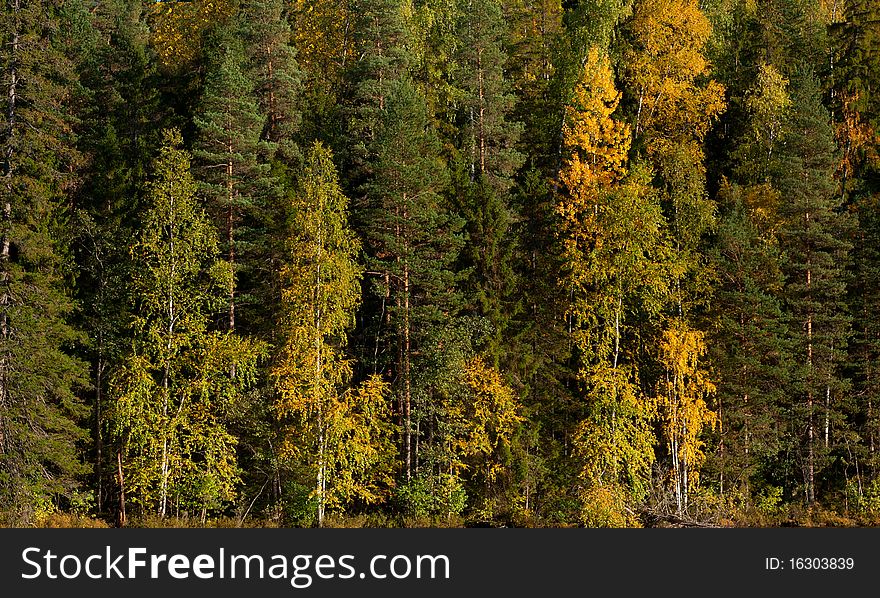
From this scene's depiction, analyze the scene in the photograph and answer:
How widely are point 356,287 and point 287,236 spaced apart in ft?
15.7

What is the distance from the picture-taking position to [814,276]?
142 ft

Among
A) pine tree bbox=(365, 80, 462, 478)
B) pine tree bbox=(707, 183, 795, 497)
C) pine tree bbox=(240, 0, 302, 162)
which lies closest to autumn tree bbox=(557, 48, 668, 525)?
pine tree bbox=(707, 183, 795, 497)

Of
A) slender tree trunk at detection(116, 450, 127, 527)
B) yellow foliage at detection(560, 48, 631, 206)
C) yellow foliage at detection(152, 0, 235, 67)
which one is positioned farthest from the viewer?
yellow foliage at detection(152, 0, 235, 67)

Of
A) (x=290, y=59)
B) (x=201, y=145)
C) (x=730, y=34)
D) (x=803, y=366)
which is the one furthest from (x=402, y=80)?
(x=730, y=34)

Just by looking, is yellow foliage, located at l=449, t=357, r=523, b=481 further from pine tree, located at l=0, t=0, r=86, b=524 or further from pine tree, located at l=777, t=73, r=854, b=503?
pine tree, located at l=0, t=0, r=86, b=524

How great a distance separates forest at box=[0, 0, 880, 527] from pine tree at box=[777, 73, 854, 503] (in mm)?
147

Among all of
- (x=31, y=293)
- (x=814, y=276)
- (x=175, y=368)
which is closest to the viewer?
(x=31, y=293)

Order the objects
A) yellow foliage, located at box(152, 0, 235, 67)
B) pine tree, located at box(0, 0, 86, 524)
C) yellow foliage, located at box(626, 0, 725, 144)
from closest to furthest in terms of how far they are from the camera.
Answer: pine tree, located at box(0, 0, 86, 524) < yellow foliage, located at box(626, 0, 725, 144) < yellow foliage, located at box(152, 0, 235, 67)

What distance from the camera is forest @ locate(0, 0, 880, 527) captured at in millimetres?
35562

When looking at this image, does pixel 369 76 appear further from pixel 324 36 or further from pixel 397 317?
pixel 397 317

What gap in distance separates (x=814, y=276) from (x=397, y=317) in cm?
1754

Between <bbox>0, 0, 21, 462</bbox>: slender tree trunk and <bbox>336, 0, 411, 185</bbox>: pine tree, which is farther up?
<bbox>336, 0, 411, 185</bbox>: pine tree

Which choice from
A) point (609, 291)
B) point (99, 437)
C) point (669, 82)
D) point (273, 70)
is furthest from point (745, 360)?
point (273, 70)

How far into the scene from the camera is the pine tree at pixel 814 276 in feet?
136
